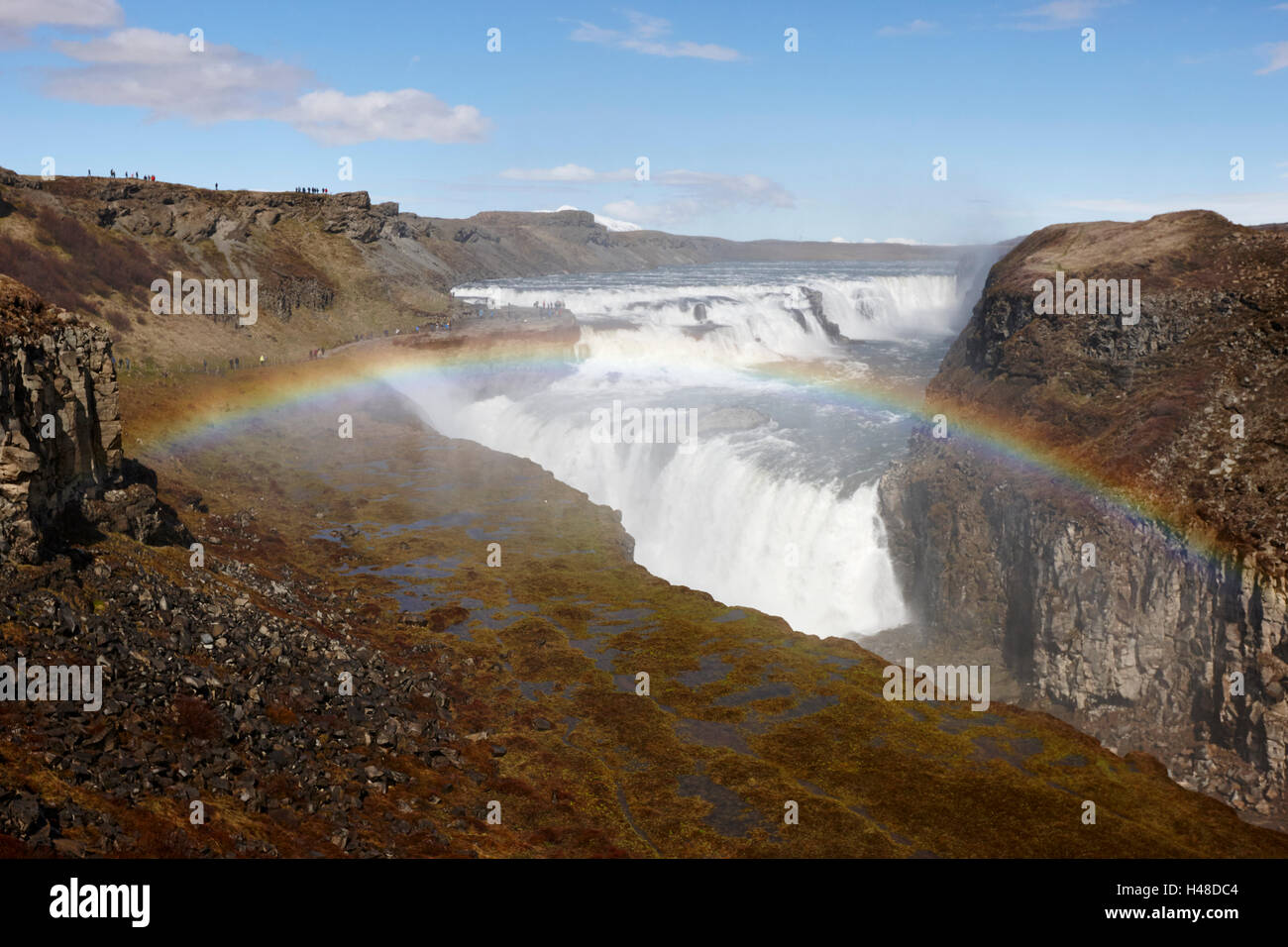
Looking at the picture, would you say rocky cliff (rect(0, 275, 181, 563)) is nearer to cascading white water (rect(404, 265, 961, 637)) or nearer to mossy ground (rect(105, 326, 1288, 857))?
mossy ground (rect(105, 326, 1288, 857))

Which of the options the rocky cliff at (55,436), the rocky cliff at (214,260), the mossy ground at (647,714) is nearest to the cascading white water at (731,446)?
the mossy ground at (647,714)

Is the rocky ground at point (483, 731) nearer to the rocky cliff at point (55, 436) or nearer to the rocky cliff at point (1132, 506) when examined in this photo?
the rocky cliff at point (55, 436)

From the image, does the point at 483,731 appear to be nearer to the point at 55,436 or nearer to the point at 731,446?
the point at 55,436

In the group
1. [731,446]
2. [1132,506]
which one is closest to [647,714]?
[1132,506]

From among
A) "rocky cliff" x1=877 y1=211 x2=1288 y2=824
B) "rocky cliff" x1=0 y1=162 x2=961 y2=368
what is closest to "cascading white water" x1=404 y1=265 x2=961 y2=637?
"rocky cliff" x1=877 y1=211 x2=1288 y2=824
